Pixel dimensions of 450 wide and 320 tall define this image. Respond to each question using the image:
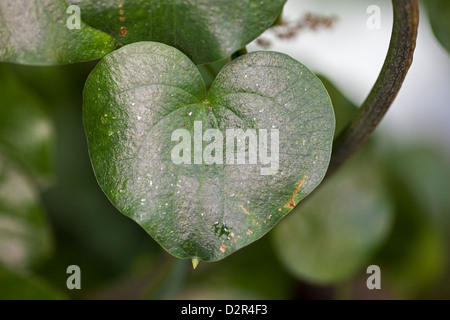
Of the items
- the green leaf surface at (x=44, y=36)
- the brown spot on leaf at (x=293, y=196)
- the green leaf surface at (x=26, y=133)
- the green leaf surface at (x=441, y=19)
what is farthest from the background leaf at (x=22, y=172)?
the green leaf surface at (x=441, y=19)

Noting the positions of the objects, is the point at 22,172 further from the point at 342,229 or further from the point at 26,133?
the point at 342,229

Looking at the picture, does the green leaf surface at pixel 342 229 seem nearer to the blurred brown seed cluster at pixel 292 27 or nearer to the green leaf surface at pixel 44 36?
the blurred brown seed cluster at pixel 292 27

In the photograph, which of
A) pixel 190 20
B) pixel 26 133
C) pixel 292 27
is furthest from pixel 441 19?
pixel 26 133

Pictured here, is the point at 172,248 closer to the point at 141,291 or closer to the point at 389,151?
the point at 141,291

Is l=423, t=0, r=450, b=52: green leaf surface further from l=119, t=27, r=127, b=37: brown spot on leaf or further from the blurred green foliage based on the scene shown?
l=119, t=27, r=127, b=37: brown spot on leaf

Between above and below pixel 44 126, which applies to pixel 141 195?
below
